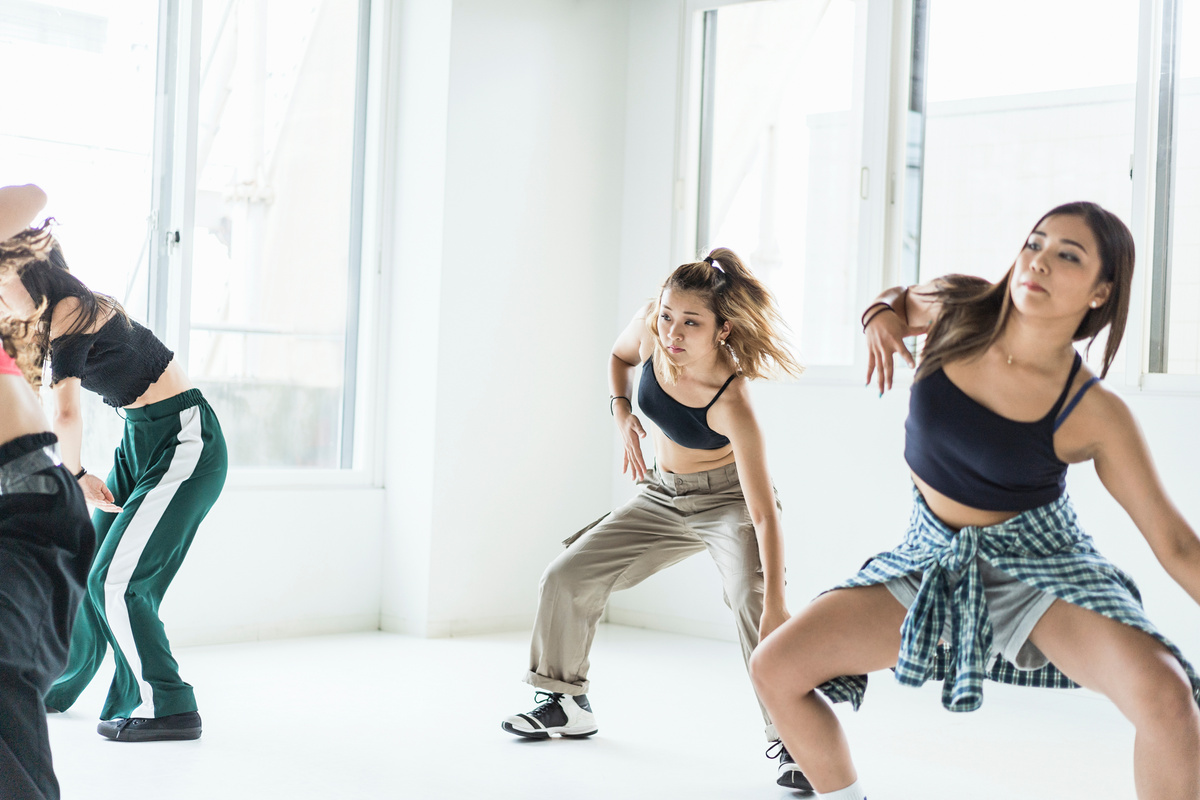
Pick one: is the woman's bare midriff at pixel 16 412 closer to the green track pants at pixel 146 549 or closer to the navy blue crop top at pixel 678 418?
the green track pants at pixel 146 549

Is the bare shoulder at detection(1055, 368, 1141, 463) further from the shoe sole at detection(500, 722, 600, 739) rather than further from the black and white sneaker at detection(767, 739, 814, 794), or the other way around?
the shoe sole at detection(500, 722, 600, 739)

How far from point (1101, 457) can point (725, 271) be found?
44.4 inches

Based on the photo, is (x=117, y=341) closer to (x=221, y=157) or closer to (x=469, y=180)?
(x=221, y=157)

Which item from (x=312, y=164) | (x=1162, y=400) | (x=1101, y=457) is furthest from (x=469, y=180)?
(x=1101, y=457)

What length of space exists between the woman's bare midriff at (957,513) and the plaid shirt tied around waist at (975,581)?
3cm

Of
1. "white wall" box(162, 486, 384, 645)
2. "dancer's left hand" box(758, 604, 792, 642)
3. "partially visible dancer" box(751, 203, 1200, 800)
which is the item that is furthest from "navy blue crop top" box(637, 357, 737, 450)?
"white wall" box(162, 486, 384, 645)

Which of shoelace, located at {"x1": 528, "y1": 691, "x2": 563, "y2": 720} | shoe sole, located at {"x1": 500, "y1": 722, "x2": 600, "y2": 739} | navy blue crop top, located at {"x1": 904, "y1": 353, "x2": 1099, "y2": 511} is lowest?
shoe sole, located at {"x1": 500, "y1": 722, "x2": 600, "y2": 739}

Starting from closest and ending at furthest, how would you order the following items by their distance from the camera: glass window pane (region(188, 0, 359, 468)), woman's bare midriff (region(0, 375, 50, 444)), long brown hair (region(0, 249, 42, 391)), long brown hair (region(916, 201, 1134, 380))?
woman's bare midriff (region(0, 375, 50, 444))
long brown hair (region(916, 201, 1134, 380))
long brown hair (region(0, 249, 42, 391))
glass window pane (region(188, 0, 359, 468))

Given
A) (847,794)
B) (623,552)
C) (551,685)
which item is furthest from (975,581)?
(551,685)

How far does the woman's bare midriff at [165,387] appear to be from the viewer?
3.04m

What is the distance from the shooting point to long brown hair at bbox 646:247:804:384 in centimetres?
287

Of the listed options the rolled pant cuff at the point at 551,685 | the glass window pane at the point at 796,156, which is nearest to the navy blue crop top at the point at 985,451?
the rolled pant cuff at the point at 551,685

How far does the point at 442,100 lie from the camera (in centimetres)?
461

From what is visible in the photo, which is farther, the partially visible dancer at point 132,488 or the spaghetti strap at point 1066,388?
the partially visible dancer at point 132,488
